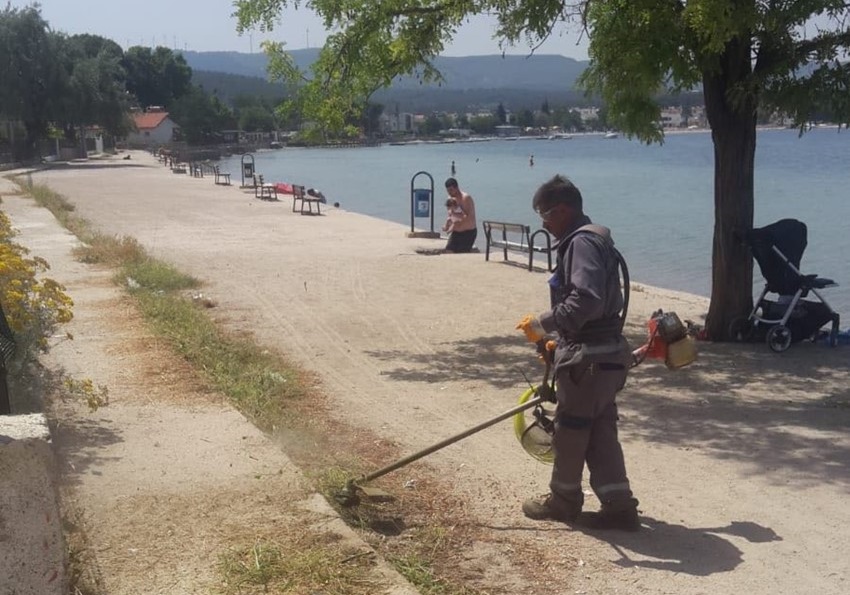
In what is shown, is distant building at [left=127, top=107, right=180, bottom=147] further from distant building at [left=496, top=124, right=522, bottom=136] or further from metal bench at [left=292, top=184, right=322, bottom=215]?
metal bench at [left=292, top=184, right=322, bottom=215]

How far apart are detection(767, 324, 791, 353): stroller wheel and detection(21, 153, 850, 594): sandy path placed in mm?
114

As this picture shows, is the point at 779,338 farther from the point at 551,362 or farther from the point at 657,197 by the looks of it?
the point at 657,197

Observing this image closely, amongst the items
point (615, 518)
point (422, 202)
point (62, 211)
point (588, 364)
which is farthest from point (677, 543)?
point (62, 211)

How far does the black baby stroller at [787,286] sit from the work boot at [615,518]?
5374mm

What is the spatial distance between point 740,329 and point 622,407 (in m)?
3.13

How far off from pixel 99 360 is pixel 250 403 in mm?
1655

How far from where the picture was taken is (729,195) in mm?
10898

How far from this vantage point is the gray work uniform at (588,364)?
5133mm

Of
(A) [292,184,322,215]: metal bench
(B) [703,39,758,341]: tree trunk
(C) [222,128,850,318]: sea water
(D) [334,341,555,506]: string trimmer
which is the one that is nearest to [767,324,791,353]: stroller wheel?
(B) [703,39,758,341]: tree trunk


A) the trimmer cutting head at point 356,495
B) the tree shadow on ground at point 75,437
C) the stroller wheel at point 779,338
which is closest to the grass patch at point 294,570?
the trimmer cutting head at point 356,495

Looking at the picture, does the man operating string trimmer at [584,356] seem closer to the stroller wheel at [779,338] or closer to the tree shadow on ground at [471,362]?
the tree shadow on ground at [471,362]

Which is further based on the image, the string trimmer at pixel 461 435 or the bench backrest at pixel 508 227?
the bench backrest at pixel 508 227

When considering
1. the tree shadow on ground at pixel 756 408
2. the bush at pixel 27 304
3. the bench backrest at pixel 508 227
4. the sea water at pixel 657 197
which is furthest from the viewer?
the sea water at pixel 657 197

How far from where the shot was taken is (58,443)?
6387 mm
